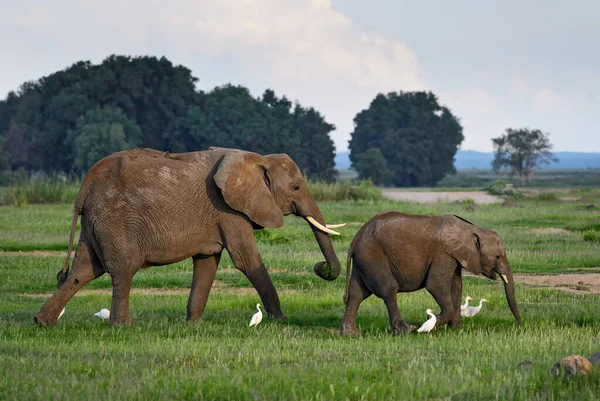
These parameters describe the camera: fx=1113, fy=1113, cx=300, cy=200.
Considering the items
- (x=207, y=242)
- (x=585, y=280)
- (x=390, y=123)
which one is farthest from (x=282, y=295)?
(x=390, y=123)

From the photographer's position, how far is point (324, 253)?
13.9 metres

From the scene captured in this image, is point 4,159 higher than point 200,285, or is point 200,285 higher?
point 200,285

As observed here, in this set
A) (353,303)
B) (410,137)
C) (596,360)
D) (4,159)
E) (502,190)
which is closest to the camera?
(596,360)

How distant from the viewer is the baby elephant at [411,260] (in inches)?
476

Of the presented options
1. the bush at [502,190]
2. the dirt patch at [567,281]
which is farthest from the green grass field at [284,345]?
the bush at [502,190]

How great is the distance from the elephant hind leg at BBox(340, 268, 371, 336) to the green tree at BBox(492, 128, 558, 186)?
277ft

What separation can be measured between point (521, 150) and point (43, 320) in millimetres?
87351

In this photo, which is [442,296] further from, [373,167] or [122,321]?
[373,167]

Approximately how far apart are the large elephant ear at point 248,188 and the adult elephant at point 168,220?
12 mm

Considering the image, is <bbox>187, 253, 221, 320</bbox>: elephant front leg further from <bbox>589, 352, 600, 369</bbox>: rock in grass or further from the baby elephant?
<bbox>589, 352, 600, 369</bbox>: rock in grass

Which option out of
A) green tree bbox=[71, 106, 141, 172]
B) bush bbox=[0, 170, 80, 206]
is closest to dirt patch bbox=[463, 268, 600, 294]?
bush bbox=[0, 170, 80, 206]

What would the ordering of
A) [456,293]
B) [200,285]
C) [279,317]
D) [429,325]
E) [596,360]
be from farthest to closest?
[200,285]
[279,317]
[456,293]
[429,325]
[596,360]

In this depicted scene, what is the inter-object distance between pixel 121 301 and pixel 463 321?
3975 millimetres

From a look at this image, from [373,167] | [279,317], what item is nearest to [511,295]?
[279,317]
